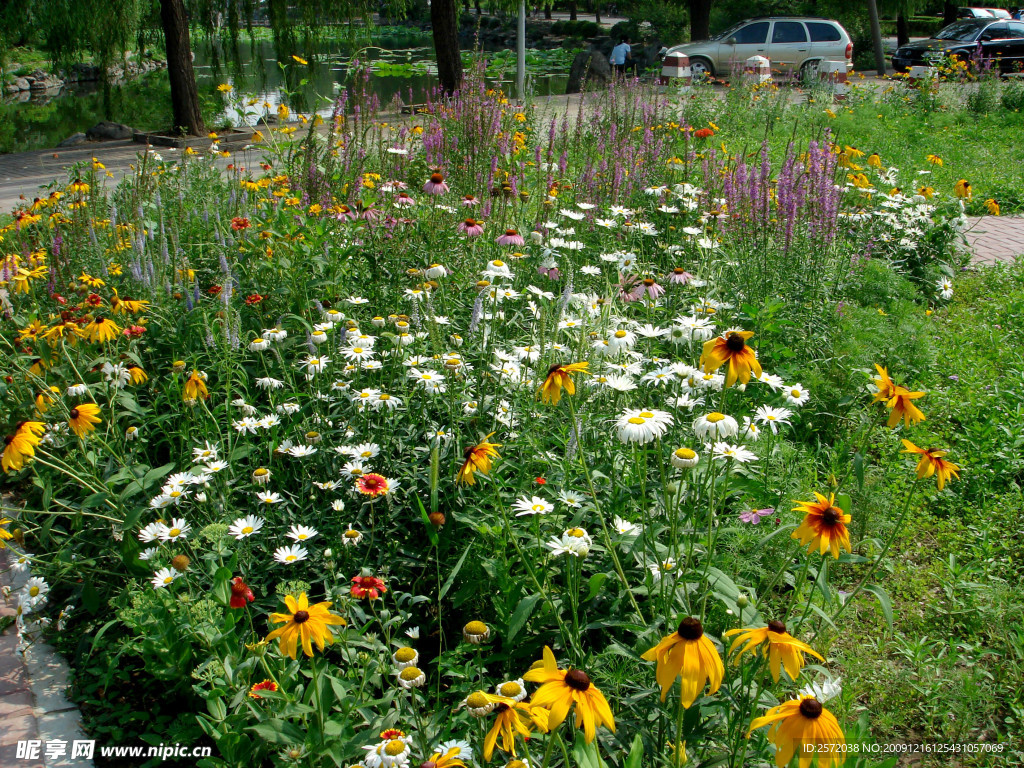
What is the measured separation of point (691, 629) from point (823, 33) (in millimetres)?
20353

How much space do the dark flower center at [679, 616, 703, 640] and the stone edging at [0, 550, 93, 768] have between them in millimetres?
1796

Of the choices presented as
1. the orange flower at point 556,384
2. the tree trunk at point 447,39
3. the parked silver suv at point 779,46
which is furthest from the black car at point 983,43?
the orange flower at point 556,384

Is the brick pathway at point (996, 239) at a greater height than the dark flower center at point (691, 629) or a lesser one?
lesser

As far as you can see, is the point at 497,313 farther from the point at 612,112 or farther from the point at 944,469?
the point at 612,112

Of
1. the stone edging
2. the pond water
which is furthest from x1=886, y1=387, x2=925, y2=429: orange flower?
the pond water

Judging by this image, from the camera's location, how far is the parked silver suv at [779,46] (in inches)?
700

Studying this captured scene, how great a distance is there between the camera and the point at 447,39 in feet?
33.8

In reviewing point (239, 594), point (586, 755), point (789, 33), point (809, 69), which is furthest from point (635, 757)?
point (789, 33)

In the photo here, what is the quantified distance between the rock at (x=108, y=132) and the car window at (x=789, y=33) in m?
15.0

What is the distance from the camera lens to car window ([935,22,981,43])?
22536 millimetres

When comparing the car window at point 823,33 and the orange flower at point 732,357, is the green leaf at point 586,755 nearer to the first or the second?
the orange flower at point 732,357

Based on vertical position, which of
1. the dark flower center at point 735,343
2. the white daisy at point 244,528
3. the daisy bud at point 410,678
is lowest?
the white daisy at point 244,528

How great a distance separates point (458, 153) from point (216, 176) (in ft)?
7.21

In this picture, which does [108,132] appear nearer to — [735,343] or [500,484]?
[500,484]
